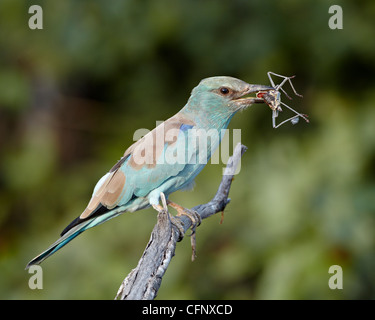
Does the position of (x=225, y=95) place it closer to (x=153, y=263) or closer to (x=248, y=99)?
(x=248, y=99)

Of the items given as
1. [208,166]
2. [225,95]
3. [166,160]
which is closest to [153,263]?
[166,160]

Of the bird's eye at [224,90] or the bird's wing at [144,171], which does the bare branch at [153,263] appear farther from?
the bird's eye at [224,90]

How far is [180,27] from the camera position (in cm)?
729

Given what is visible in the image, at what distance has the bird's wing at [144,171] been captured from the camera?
13.0 feet

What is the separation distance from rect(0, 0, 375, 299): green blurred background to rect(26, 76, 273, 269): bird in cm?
146

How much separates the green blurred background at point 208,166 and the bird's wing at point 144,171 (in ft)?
5.28

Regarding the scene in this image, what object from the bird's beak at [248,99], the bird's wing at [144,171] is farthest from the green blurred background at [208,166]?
the bird's wing at [144,171]

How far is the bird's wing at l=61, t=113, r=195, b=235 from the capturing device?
395 centimetres

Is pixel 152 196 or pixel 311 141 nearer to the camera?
pixel 152 196

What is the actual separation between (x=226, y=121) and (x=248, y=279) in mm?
1881

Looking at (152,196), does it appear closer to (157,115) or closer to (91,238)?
(91,238)

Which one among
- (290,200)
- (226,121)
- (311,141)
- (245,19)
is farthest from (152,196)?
(245,19)

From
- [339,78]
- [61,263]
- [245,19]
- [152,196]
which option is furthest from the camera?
[245,19]

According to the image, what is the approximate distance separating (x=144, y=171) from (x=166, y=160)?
185mm
